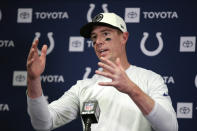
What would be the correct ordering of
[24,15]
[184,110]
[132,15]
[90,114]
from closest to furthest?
1. [90,114]
2. [184,110]
3. [132,15]
4. [24,15]

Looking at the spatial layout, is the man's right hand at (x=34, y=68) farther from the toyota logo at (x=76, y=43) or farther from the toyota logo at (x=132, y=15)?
the toyota logo at (x=132, y=15)

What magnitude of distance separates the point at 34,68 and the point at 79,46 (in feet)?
4.49

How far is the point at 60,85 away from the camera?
3211 millimetres

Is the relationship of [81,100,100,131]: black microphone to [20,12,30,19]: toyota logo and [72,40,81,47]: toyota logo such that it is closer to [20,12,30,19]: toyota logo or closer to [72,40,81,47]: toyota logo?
[72,40,81,47]: toyota logo

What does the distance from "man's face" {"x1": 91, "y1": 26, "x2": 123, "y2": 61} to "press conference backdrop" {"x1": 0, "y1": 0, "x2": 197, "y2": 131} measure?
0.69 meters

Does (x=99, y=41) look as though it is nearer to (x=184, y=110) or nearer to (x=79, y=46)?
(x=79, y=46)

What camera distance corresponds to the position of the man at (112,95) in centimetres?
182

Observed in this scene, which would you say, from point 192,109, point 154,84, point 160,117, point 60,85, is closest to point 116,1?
point 60,85

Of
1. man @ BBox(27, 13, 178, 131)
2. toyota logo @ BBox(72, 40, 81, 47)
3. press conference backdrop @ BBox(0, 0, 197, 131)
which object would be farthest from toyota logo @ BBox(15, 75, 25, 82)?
man @ BBox(27, 13, 178, 131)

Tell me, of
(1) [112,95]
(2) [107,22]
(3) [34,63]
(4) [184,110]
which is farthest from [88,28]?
(4) [184,110]

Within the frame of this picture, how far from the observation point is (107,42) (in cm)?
240

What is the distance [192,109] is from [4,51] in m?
1.56

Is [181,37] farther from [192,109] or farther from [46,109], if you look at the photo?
[46,109]

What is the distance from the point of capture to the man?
1821 mm
